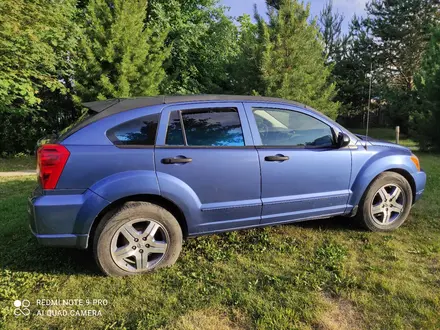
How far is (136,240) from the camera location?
313cm

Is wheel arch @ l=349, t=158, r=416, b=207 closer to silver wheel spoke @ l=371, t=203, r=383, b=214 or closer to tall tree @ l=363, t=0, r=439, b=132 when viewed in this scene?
silver wheel spoke @ l=371, t=203, r=383, b=214

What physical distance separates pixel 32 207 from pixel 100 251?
2.22 feet

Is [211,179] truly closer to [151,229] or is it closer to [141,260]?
[151,229]

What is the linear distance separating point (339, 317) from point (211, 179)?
1.55m

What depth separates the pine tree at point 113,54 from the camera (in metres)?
10.7

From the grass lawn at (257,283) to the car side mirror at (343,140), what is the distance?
1062mm

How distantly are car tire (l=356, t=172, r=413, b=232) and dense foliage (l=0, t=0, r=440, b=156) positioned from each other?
25.4 feet

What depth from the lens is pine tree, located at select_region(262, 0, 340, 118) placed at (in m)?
11.8

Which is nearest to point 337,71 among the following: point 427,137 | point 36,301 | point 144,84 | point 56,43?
point 427,137

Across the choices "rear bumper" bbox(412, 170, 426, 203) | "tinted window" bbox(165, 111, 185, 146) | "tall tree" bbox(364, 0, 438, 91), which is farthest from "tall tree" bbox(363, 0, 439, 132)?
"tinted window" bbox(165, 111, 185, 146)

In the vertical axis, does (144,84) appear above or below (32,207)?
above

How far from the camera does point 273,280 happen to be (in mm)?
3064

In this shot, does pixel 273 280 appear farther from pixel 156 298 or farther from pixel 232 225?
pixel 156 298

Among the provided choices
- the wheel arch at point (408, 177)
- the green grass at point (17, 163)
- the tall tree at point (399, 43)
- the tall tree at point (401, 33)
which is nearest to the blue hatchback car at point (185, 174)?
the wheel arch at point (408, 177)
